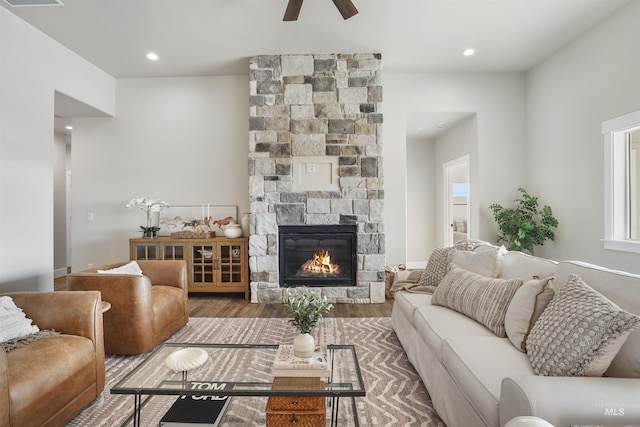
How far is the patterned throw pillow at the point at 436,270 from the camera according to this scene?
2.75 m

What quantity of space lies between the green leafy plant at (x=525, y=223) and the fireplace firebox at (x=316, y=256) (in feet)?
6.61

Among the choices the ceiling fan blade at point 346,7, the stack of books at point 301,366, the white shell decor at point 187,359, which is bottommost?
the stack of books at point 301,366

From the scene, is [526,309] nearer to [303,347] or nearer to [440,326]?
[440,326]

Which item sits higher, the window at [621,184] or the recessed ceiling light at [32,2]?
the recessed ceiling light at [32,2]

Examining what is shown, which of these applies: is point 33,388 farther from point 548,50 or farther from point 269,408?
point 548,50

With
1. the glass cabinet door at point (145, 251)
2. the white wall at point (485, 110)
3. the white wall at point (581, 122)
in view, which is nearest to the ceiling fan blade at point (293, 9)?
the white wall at point (485, 110)

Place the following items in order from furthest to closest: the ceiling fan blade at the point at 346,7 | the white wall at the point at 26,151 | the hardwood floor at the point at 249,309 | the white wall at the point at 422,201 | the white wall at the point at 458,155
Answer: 1. the white wall at the point at 422,201
2. the white wall at the point at 458,155
3. the hardwood floor at the point at 249,309
4. the white wall at the point at 26,151
5. the ceiling fan blade at the point at 346,7

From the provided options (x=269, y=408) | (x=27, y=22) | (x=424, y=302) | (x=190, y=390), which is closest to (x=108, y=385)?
(x=190, y=390)

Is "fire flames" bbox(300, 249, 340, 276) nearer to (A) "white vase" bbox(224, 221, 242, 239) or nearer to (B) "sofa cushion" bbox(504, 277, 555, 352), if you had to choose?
(A) "white vase" bbox(224, 221, 242, 239)

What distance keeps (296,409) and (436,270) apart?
1.74 m

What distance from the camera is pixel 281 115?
407 centimetres

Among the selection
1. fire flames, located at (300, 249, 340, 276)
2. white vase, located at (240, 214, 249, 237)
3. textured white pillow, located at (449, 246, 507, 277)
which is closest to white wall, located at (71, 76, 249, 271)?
white vase, located at (240, 214, 249, 237)

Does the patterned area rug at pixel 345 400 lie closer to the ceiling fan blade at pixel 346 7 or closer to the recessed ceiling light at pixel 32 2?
the ceiling fan blade at pixel 346 7

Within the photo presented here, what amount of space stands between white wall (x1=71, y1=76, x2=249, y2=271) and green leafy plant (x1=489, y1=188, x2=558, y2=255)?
3477mm
